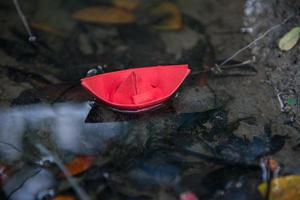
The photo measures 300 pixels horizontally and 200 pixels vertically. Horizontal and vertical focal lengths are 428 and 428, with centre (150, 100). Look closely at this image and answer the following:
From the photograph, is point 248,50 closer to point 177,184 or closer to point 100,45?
point 100,45

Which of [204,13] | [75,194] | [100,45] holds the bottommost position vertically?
[75,194]

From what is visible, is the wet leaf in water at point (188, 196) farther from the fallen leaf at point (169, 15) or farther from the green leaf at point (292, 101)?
the fallen leaf at point (169, 15)

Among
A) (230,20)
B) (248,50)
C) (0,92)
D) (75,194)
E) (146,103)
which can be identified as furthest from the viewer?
(230,20)

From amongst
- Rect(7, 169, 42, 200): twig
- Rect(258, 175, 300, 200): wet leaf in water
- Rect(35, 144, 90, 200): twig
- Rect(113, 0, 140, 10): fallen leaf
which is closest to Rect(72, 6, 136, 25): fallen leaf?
Rect(113, 0, 140, 10): fallen leaf

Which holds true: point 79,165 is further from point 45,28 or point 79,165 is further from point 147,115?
point 45,28

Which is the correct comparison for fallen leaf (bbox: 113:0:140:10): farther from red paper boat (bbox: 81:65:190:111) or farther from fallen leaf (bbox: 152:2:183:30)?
red paper boat (bbox: 81:65:190:111)

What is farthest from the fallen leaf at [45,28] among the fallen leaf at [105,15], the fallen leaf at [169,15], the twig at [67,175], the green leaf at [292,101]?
the green leaf at [292,101]

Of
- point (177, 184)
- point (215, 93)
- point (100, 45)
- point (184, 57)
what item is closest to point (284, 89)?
point (215, 93)
